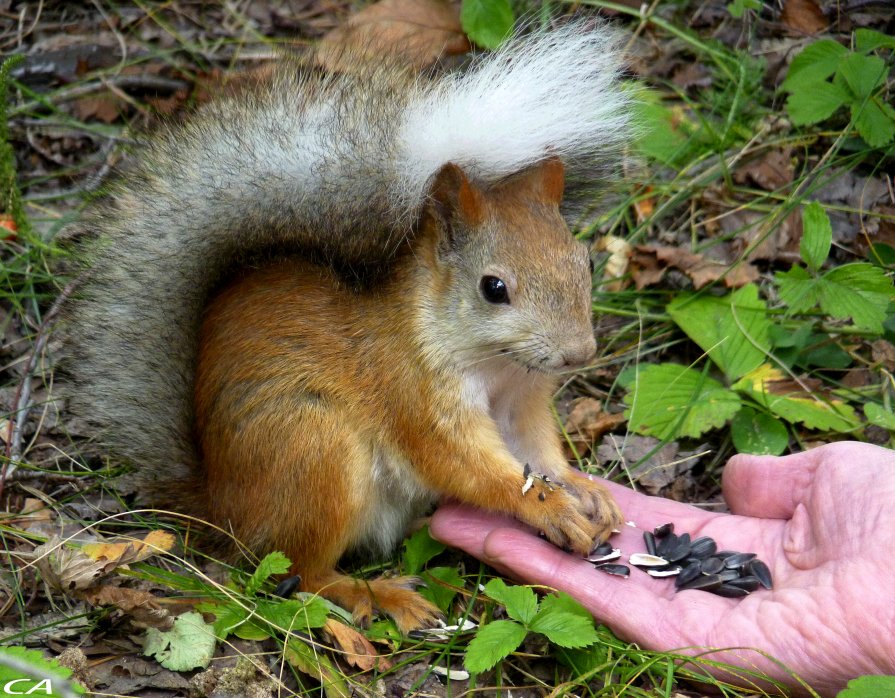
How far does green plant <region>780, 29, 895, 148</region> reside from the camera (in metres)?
2.81

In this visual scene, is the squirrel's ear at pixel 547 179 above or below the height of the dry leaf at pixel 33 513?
above

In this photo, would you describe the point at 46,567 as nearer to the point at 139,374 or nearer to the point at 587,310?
the point at 139,374

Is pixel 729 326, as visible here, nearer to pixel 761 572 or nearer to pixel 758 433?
pixel 758 433

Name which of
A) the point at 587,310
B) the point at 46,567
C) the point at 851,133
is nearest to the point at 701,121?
the point at 851,133

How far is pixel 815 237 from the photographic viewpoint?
8.18 feet

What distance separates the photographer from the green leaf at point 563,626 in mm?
1820

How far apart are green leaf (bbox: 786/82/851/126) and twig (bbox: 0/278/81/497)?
2.07 meters

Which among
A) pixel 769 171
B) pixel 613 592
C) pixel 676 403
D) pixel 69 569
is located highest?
pixel 769 171

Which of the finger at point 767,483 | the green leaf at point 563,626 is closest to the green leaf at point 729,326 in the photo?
the finger at point 767,483

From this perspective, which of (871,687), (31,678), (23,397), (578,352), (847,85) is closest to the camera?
(871,687)

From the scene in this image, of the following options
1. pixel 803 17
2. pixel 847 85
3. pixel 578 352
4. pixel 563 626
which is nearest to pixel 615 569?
pixel 563 626

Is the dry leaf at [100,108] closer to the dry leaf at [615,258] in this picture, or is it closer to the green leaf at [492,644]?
the dry leaf at [615,258]

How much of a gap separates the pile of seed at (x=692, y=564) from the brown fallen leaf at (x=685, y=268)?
37.3 inches

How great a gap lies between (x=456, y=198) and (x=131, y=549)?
1036mm
